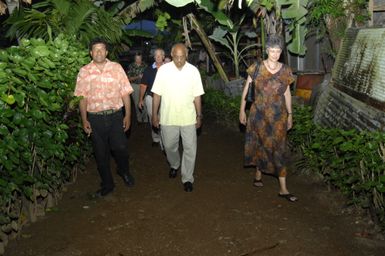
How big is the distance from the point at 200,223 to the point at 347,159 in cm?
167

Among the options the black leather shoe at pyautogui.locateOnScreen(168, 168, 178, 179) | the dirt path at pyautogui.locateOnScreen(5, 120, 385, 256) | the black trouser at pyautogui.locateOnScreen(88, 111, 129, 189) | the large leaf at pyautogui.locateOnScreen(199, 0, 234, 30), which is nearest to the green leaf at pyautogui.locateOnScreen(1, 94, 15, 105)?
the dirt path at pyautogui.locateOnScreen(5, 120, 385, 256)

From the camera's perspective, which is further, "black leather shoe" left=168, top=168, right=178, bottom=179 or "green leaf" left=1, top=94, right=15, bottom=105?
"black leather shoe" left=168, top=168, right=178, bottom=179

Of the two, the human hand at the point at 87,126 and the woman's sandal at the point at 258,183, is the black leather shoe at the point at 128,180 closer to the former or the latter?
the human hand at the point at 87,126

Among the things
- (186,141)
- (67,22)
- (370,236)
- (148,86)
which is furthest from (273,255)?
(67,22)

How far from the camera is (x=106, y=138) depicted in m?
5.63

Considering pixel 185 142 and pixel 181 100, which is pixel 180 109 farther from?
pixel 185 142

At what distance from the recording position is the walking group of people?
5.32 metres

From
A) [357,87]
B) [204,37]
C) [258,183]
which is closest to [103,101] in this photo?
[258,183]

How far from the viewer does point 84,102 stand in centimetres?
535

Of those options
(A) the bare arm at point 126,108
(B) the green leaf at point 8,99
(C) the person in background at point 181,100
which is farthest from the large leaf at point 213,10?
(B) the green leaf at point 8,99

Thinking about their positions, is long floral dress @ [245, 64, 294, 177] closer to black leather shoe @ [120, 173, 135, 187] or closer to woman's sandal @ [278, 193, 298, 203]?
woman's sandal @ [278, 193, 298, 203]

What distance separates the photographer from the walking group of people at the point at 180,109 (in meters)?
5.32

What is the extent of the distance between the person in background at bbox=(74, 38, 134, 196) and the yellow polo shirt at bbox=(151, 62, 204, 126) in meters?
0.48

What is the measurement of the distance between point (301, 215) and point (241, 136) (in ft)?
14.1
